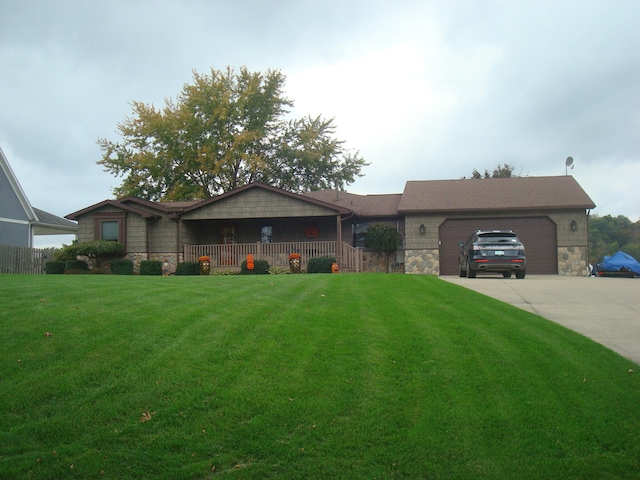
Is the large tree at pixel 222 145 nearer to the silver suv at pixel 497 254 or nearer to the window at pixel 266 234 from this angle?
the window at pixel 266 234

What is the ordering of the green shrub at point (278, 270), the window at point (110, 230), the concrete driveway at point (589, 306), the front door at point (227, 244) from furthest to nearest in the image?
the window at point (110, 230)
the front door at point (227, 244)
the green shrub at point (278, 270)
the concrete driveway at point (589, 306)

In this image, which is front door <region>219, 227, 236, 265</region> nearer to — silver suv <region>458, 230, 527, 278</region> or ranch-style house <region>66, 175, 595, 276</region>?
ranch-style house <region>66, 175, 595, 276</region>

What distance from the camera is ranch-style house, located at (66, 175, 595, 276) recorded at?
74.3 feet

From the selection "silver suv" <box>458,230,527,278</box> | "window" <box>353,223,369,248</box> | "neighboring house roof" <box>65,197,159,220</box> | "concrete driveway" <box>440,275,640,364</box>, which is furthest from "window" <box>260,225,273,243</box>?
"concrete driveway" <box>440,275,640,364</box>

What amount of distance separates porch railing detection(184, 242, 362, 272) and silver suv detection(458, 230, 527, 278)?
6.02 metres

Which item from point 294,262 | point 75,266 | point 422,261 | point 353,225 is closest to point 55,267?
point 75,266

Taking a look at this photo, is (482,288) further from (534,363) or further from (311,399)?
(311,399)

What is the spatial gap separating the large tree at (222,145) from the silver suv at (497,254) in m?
17.6

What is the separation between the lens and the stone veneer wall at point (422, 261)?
23.3 metres

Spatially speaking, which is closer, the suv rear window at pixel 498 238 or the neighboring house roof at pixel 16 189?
the suv rear window at pixel 498 238

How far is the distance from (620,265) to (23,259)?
94.4 ft

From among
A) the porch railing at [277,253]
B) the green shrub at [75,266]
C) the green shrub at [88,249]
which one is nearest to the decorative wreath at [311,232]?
the porch railing at [277,253]

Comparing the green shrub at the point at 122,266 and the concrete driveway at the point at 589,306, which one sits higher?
the green shrub at the point at 122,266

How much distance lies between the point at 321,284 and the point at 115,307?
4337mm
